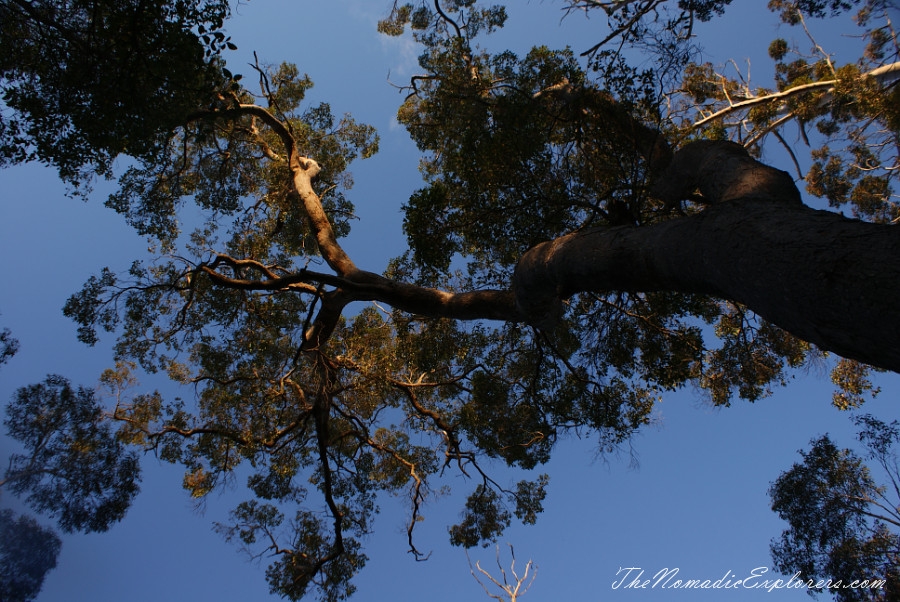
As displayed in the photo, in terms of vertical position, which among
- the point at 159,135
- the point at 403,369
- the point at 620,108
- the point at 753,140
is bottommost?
the point at 403,369

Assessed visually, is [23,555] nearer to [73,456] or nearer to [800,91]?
[73,456]

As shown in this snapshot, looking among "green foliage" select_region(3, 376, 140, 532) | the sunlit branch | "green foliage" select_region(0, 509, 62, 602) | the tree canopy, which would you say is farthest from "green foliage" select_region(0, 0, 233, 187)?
the sunlit branch

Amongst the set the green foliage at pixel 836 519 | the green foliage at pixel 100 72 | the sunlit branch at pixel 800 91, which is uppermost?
the sunlit branch at pixel 800 91

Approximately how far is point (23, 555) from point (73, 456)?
14.4 ft

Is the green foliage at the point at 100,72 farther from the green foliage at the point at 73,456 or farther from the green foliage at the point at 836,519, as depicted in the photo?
the green foliage at the point at 836,519

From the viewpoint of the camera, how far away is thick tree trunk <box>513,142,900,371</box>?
2074 millimetres

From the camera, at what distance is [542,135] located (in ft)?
22.7

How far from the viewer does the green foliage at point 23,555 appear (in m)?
10.1

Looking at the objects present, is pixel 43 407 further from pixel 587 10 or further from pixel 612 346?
pixel 587 10

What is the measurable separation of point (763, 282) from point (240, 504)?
1076 cm

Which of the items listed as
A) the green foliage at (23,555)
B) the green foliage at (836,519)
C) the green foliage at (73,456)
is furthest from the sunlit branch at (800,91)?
the green foliage at (23,555)

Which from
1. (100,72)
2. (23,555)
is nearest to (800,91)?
(100,72)

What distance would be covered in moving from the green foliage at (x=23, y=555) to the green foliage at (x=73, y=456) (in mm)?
2248

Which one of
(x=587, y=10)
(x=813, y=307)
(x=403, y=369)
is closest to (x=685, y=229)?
(x=813, y=307)
